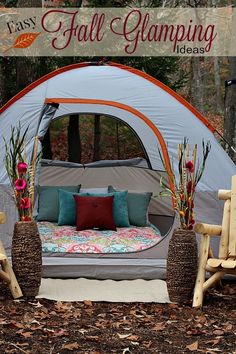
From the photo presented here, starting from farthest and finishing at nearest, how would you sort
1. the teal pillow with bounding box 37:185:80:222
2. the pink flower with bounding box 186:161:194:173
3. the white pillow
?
1. the white pillow
2. the teal pillow with bounding box 37:185:80:222
3. the pink flower with bounding box 186:161:194:173

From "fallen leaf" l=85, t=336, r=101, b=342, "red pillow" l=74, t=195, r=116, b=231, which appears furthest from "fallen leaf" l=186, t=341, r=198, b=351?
"red pillow" l=74, t=195, r=116, b=231

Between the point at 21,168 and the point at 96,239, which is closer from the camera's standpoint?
the point at 21,168

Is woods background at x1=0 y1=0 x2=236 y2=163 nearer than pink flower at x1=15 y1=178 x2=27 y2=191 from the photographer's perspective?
No

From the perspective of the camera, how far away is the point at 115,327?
14.1ft

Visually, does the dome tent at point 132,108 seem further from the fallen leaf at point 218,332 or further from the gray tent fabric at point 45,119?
the fallen leaf at point 218,332

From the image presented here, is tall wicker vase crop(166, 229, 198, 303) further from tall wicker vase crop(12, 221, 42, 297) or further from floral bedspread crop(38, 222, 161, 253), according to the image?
tall wicker vase crop(12, 221, 42, 297)

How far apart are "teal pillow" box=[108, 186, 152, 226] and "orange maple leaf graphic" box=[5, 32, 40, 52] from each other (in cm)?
399

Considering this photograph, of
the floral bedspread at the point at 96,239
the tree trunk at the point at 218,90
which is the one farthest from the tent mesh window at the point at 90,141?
the tree trunk at the point at 218,90

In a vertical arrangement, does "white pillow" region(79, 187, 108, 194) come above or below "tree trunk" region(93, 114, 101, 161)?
below

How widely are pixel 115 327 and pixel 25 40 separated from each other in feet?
22.9

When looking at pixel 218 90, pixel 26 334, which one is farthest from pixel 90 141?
pixel 218 90

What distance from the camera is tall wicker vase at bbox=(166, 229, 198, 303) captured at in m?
5.02

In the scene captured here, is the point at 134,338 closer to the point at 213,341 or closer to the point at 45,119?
the point at 213,341

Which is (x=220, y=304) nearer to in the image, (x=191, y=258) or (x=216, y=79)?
(x=191, y=258)
